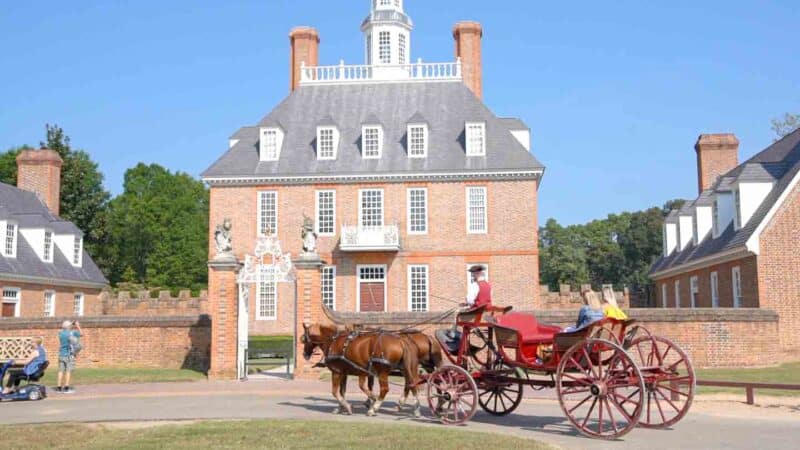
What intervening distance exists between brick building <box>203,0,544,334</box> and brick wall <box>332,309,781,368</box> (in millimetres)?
10673

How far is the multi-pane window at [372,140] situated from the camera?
108ft

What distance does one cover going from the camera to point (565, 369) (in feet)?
32.1

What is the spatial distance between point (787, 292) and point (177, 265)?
42.8 m

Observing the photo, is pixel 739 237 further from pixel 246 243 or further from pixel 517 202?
pixel 246 243

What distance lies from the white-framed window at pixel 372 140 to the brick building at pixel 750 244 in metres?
13.9

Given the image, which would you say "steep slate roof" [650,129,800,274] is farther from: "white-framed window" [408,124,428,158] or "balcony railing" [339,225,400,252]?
"balcony railing" [339,225,400,252]

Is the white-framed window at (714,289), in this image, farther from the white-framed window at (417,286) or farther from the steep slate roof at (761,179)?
the white-framed window at (417,286)

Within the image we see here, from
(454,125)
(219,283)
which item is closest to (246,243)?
(454,125)

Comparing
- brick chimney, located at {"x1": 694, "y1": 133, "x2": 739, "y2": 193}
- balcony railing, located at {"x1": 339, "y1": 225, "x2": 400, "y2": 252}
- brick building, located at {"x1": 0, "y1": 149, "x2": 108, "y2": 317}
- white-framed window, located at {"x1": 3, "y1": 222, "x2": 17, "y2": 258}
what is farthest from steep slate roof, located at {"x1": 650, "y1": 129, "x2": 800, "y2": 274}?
white-framed window, located at {"x1": 3, "y1": 222, "x2": 17, "y2": 258}

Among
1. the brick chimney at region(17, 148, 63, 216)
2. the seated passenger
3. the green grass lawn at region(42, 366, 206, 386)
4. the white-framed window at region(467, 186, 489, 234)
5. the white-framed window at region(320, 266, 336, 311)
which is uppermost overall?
the brick chimney at region(17, 148, 63, 216)

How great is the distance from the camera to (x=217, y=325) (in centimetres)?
1872

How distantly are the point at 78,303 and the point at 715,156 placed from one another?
103 ft

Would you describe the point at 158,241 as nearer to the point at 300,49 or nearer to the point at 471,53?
the point at 300,49

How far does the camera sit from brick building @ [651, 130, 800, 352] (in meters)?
23.2
